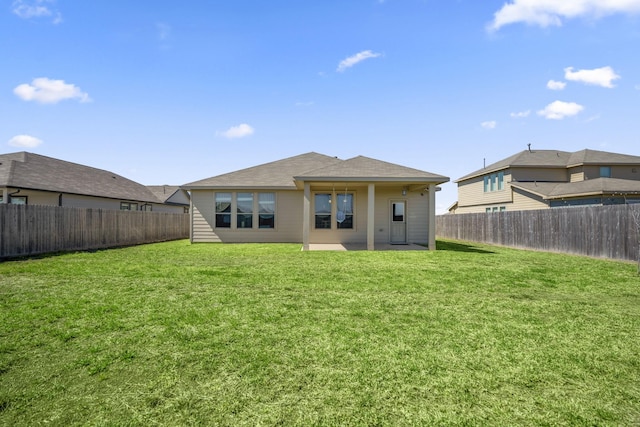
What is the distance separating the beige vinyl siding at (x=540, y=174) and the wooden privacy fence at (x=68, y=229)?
24.3m

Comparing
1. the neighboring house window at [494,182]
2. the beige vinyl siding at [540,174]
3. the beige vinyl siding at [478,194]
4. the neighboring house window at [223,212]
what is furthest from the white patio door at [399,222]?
the neighboring house window at [494,182]

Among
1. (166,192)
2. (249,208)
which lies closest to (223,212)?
(249,208)

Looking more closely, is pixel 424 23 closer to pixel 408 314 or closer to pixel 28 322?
pixel 408 314

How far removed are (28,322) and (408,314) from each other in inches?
205

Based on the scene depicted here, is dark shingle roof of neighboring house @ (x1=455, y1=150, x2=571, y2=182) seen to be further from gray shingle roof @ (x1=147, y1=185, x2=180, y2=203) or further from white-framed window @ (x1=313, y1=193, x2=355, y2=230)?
gray shingle roof @ (x1=147, y1=185, x2=180, y2=203)

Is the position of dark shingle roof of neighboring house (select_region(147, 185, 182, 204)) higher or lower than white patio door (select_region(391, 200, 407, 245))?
higher

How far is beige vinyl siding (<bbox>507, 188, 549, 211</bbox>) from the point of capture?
20.6 metres

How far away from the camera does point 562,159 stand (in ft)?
79.7

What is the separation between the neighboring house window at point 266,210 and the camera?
1630cm

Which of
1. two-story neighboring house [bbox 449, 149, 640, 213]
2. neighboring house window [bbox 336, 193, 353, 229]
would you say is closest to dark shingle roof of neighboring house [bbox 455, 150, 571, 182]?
two-story neighboring house [bbox 449, 149, 640, 213]

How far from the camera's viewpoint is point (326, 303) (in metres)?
5.21

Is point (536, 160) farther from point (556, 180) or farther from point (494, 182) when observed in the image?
point (494, 182)

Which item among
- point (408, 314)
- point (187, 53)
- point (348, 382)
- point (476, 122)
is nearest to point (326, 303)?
point (408, 314)

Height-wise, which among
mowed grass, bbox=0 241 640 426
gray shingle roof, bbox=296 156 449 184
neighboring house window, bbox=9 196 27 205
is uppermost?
gray shingle roof, bbox=296 156 449 184
